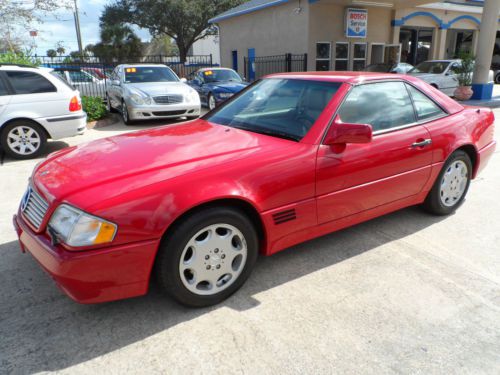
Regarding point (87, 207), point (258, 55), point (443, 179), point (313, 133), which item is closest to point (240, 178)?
point (313, 133)

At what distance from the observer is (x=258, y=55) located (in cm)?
2180

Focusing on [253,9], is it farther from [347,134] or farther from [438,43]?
[347,134]

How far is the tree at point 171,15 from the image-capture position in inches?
1316

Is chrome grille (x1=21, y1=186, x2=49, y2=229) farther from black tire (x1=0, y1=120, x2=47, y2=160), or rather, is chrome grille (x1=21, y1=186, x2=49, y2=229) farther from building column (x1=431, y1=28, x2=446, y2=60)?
building column (x1=431, y1=28, x2=446, y2=60)

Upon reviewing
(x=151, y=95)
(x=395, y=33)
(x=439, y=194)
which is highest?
(x=395, y=33)

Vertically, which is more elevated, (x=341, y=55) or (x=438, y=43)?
(x=438, y=43)

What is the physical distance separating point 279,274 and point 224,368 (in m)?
1.06

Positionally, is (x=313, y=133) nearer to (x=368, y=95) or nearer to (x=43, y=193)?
(x=368, y=95)

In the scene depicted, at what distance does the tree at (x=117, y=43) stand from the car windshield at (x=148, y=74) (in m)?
27.8

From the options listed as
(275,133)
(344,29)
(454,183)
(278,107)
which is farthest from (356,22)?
(275,133)

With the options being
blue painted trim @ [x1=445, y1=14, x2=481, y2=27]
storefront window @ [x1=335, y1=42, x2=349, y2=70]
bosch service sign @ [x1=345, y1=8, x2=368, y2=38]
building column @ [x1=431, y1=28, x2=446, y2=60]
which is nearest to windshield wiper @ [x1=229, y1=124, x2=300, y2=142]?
storefront window @ [x1=335, y1=42, x2=349, y2=70]

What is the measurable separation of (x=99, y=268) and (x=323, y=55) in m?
18.4

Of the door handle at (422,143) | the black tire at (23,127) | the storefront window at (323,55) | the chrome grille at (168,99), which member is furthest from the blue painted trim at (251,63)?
the door handle at (422,143)

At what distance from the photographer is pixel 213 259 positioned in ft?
8.64
